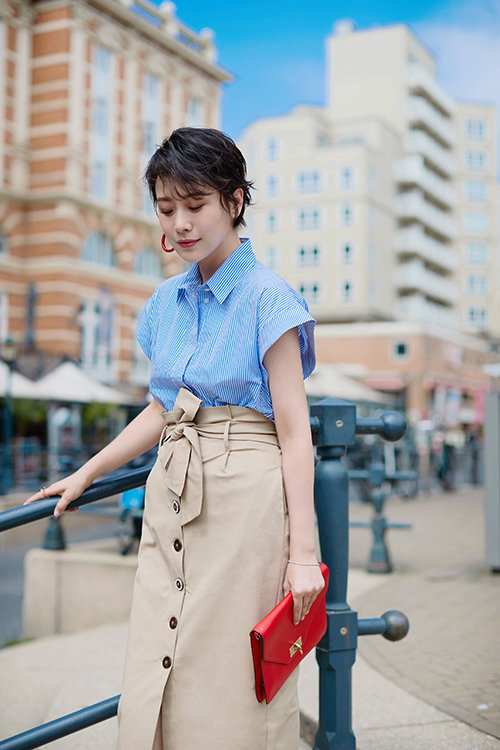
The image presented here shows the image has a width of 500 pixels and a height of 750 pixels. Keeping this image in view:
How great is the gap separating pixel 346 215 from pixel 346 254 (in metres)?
2.38

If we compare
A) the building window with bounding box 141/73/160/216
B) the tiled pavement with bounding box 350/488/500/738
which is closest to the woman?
the tiled pavement with bounding box 350/488/500/738

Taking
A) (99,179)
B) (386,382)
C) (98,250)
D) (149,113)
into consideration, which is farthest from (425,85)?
(98,250)

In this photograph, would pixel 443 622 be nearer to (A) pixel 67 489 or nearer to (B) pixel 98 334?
(A) pixel 67 489

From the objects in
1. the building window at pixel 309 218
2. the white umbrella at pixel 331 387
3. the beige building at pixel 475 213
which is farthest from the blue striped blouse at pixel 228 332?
the beige building at pixel 475 213

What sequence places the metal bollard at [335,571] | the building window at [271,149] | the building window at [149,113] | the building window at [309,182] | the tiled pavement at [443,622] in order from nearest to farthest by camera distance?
the metal bollard at [335,571], the tiled pavement at [443,622], the building window at [149,113], the building window at [309,182], the building window at [271,149]

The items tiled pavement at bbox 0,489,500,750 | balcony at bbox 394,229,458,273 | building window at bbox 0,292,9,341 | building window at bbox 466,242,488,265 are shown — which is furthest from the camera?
building window at bbox 466,242,488,265

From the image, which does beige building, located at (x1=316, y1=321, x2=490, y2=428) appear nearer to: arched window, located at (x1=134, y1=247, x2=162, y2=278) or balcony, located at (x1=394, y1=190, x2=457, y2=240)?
balcony, located at (x1=394, y1=190, x2=457, y2=240)

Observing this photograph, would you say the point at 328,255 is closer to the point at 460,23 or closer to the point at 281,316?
the point at 460,23

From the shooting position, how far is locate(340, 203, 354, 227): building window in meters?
49.4

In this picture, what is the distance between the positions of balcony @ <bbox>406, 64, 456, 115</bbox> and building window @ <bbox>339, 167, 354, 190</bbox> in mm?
10646

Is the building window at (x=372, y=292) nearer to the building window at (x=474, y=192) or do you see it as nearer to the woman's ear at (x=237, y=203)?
the building window at (x=474, y=192)

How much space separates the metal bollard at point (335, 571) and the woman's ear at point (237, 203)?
580 mm

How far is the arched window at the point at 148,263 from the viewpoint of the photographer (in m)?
30.7

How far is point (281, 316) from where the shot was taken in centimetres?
171
